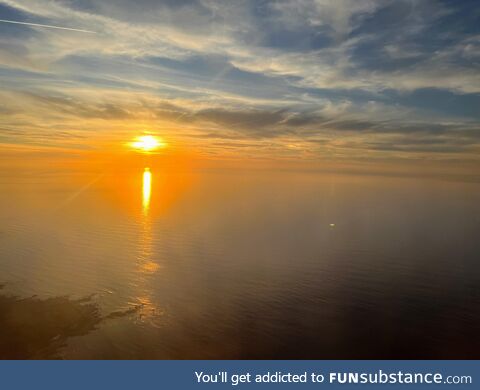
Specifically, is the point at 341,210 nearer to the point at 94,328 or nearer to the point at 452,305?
the point at 452,305

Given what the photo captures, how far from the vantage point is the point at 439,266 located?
84.8m

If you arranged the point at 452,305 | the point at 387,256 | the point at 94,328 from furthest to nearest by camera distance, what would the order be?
1. the point at 387,256
2. the point at 452,305
3. the point at 94,328

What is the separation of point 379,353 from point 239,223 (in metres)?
103

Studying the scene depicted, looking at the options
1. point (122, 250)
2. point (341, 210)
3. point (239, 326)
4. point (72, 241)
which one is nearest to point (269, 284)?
point (239, 326)

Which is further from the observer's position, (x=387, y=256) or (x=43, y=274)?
(x=387, y=256)

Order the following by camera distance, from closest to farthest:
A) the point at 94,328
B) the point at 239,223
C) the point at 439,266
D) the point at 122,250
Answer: the point at 94,328, the point at 439,266, the point at 122,250, the point at 239,223

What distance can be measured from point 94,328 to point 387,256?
72561 mm

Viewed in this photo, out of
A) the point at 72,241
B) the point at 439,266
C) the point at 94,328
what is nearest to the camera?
the point at 94,328

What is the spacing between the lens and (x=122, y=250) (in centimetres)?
9862

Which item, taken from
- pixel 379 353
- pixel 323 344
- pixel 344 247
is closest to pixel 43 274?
pixel 323 344

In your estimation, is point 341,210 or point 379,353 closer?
point 379,353

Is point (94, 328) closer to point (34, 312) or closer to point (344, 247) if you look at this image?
point (34, 312)

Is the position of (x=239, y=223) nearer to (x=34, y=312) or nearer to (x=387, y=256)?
(x=387, y=256)

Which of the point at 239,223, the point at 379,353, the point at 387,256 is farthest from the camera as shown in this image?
the point at 239,223
